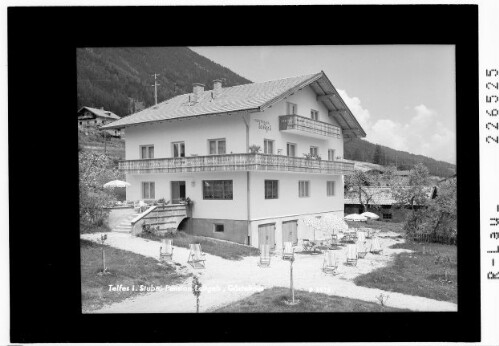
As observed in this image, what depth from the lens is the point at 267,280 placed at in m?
7.23

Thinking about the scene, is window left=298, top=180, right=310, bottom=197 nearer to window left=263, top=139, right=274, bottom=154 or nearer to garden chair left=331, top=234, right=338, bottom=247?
window left=263, top=139, right=274, bottom=154

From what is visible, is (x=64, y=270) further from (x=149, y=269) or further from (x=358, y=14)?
(x=358, y=14)

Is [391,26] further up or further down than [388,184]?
further up

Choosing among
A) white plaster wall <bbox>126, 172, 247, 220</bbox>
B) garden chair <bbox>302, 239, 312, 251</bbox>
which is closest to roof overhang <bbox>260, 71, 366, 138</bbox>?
white plaster wall <bbox>126, 172, 247, 220</bbox>

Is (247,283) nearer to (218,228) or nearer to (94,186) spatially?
(218,228)

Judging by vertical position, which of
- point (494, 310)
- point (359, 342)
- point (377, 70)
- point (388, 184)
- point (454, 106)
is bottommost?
point (359, 342)

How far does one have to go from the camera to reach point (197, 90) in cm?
848

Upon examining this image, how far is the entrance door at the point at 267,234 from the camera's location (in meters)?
8.01

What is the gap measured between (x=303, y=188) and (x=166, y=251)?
3681mm

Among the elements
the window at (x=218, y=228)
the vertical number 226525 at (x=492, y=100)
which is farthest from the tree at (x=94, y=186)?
the vertical number 226525 at (x=492, y=100)

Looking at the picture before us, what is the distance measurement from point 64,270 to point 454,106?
7.77 m

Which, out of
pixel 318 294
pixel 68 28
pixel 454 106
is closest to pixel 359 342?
pixel 318 294

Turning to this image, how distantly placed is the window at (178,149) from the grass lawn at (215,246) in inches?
70.0

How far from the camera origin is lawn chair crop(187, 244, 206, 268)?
7.39m
